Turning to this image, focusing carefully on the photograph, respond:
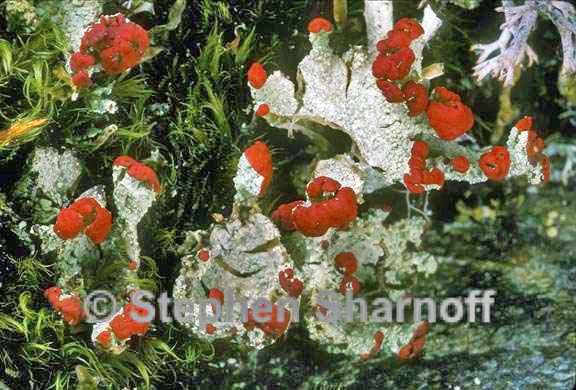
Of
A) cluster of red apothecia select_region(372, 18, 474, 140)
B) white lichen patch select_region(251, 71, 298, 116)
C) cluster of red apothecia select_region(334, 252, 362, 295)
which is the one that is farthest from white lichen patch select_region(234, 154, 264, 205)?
cluster of red apothecia select_region(372, 18, 474, 140)

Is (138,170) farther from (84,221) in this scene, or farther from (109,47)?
(109,47)

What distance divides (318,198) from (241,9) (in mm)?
789

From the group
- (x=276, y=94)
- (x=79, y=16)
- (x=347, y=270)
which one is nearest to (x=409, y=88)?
(x=276, y=94)

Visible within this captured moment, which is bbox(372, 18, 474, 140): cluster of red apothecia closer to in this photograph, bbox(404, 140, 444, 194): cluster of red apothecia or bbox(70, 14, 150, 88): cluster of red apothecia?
bbox(404, 140, 444, 194): cluster of red apothecia

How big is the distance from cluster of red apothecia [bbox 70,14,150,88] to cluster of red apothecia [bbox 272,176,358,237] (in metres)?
0.73

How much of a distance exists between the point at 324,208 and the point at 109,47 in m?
0.87

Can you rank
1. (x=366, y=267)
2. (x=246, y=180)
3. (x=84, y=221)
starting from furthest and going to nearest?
(x=366, y=267)
(x=246, y=180)
(x=84, y=221)

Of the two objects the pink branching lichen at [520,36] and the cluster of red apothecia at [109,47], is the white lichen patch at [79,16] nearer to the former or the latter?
the cluster of red apothecia at [109,47]

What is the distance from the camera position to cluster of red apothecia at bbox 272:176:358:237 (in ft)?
7.86

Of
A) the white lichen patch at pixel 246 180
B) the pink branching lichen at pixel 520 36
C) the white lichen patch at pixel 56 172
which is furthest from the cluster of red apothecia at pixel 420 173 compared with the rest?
the white lichen patch at pixel 56 172

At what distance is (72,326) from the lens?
2.46 meters

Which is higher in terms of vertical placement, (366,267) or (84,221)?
(84,221)

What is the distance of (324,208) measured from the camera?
239 centimetres

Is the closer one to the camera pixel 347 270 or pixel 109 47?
pixel 109 47
